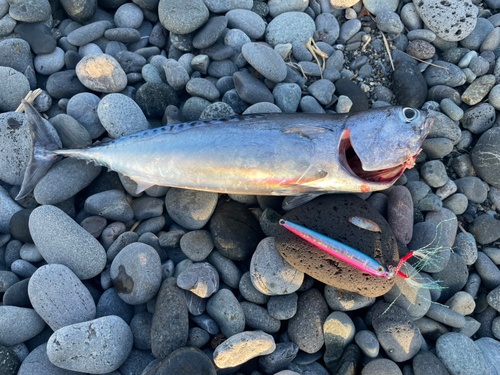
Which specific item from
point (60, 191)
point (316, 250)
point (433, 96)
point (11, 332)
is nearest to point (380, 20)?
point (433, 96)

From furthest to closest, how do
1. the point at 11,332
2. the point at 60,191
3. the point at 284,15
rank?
the point at 284,15 → the point at 60,191 → the point at 11,332

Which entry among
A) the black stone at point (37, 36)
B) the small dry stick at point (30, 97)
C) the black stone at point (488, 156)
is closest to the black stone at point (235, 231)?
the small dry stick at point (30, 97)

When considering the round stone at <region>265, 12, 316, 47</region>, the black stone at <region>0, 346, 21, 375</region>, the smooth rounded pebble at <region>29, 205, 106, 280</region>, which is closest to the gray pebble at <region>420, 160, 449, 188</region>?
the round stone at <region>265, 12, 316, 47</region>

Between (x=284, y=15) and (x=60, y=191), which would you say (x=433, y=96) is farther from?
(x=60, y=191)

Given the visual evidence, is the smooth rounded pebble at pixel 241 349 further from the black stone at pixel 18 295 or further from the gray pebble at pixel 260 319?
the black stone at pixel 18 295

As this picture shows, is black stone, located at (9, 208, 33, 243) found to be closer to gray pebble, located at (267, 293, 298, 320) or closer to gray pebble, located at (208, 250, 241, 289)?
gray pebble, located at (208, 250, 241, 289)

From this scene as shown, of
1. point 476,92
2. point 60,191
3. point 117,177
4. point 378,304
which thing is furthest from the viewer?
point 476,92

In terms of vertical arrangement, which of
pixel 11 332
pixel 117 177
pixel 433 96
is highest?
pixel 433 96
